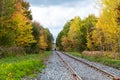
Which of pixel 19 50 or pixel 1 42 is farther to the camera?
pixel 19 50

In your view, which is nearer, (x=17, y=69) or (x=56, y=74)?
(x=17, y=69)

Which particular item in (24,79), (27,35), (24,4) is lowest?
(24,79)

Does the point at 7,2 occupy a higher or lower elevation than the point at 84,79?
higher

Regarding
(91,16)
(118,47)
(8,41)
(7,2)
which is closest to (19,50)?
(8,41)

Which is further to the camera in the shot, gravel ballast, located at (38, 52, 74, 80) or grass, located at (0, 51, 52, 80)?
gravel ballast, located at (38, 52, 74, 80)

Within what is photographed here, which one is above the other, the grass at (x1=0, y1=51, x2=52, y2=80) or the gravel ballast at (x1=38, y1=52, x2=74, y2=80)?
the grass at (x1=0, y1=51, x2=52, y2=80)

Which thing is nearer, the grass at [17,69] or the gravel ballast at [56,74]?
the grass at [17,69]

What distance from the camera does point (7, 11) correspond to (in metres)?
41.5

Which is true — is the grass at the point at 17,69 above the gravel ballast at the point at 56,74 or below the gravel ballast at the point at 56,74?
above

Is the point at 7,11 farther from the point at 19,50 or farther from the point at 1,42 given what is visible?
the point at 19,50

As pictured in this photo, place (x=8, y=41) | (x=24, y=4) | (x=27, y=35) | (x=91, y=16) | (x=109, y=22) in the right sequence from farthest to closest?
1. (x=91, y=16)
2. (x=24, y=4)
3. (x=27, y=35)
4. (x=8, y=41)
5. (x=109, y=22)

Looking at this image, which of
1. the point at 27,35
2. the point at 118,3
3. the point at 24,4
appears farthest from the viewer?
the point at 24,4

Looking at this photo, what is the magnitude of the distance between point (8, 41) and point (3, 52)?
4.45 meters

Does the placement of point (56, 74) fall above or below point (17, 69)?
below
